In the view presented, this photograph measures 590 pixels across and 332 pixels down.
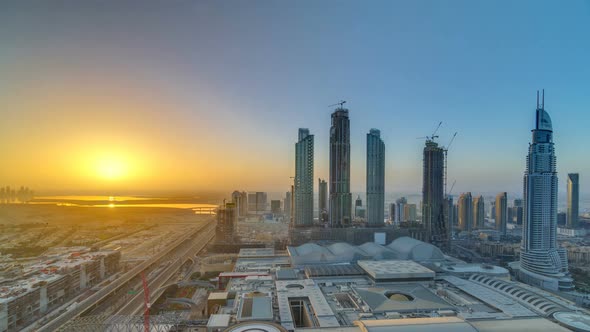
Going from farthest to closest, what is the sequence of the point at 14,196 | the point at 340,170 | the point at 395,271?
1. the point at 340,170
2. the point at 14,196
3. the point at 395,271

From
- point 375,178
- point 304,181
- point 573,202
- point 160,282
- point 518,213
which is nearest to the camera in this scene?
point 160,282

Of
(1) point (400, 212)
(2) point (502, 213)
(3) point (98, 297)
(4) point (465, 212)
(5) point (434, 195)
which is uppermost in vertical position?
(5) point (434, 195)

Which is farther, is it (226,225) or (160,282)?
(226,225)

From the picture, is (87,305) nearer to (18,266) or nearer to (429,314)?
(18,266)

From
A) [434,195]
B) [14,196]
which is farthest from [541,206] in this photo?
[14,196]

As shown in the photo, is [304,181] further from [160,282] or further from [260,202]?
[260,202]

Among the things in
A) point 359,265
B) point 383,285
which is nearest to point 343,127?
point 359,265

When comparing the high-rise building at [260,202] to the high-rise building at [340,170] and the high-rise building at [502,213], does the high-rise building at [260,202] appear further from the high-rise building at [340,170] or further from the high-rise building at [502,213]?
the high-rise building at [502,213]
